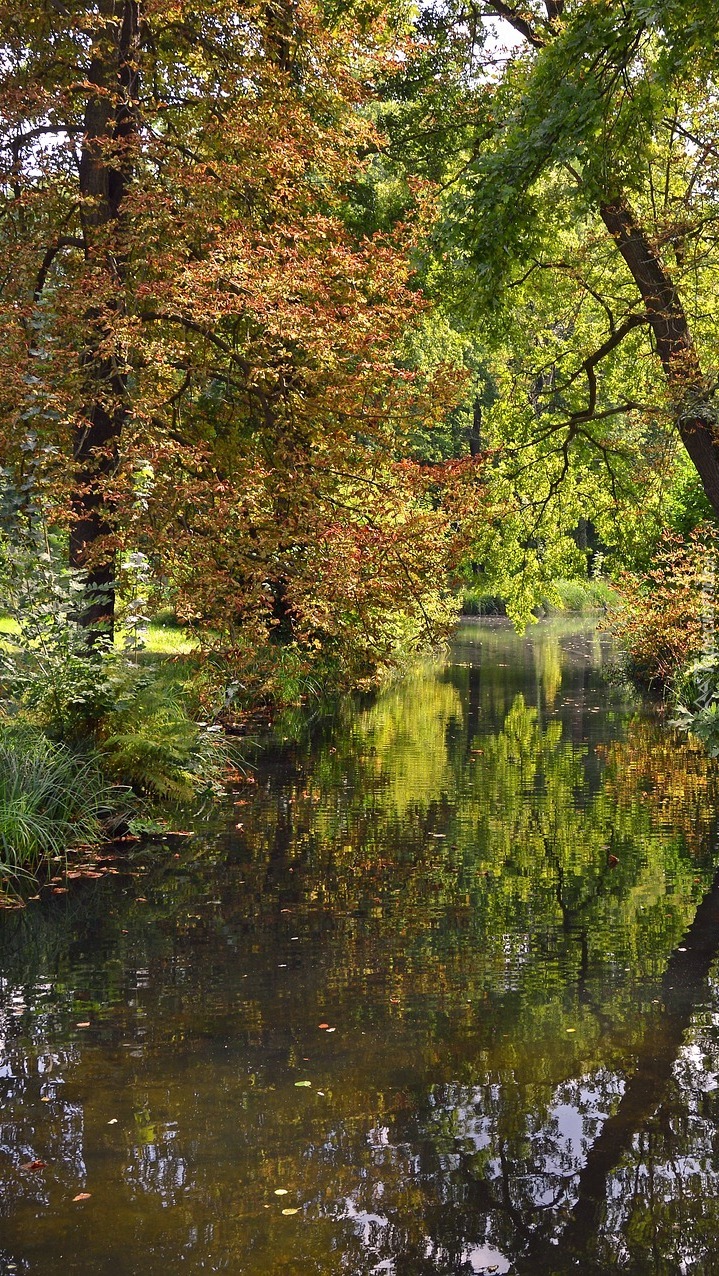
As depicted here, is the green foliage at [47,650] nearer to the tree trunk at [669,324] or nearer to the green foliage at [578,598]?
the tree trunk at [669,324]

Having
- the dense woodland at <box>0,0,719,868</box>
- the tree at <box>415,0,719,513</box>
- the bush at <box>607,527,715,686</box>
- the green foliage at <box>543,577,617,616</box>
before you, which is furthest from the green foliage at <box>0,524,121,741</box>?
→ the green foliage at <box>543,577,617,616</box>

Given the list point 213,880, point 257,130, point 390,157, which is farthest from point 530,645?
point 213,880

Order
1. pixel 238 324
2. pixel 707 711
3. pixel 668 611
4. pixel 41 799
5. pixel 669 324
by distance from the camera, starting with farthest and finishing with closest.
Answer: pixel 668 611, pixel 669 324, pixel 238 324, pixel 707 711, pixel 41 799

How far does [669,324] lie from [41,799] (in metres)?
8.38

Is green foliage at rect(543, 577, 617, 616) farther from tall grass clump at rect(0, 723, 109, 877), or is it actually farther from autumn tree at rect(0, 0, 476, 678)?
tall grass clump at rect(0, 723, 109, 877)

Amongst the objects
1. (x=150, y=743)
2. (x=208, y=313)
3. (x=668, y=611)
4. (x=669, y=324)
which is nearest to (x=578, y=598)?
(x=668, y=611)

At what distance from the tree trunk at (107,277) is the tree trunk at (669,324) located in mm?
5071

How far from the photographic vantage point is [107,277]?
10.3 meters

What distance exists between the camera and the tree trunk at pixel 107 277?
408 inches

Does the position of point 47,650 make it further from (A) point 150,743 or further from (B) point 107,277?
(B) point 107,277

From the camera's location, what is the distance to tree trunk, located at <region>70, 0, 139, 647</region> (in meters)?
10.4

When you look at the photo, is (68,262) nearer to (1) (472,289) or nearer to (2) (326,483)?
(2) (326,483)

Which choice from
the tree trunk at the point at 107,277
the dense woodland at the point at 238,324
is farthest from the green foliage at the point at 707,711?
the tree trunk at the point at 107,277

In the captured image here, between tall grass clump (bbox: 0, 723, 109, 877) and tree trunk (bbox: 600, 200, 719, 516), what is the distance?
22.5 feet
